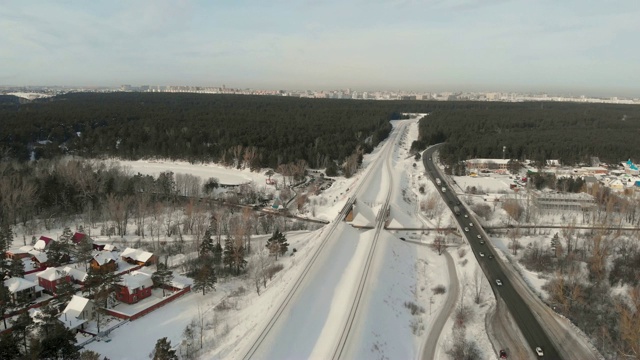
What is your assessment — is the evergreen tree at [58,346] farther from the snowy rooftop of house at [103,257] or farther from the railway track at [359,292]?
the railway track at [359,292]

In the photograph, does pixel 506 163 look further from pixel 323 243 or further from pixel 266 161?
pixel 323 243

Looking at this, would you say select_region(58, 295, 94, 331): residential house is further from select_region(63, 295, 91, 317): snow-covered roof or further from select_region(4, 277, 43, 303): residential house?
select_region(4, 277, 43, 303): residential house

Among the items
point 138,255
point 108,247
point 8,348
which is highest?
point 8,348

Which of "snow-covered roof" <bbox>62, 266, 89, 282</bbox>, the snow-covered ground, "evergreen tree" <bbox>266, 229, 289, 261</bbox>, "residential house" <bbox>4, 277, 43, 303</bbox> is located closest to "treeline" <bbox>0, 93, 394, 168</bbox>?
the snow-covered ground

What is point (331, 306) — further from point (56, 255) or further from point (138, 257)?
point (56, 255)


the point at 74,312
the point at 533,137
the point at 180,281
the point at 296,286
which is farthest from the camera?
the point at 533,137

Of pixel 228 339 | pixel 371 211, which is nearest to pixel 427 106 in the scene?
pixel 371 211

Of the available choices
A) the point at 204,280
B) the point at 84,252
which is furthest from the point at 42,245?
the point at 204,280
